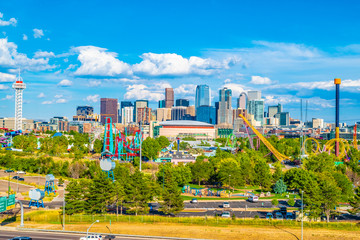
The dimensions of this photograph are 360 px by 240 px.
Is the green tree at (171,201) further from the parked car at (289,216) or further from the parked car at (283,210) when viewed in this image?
the parked car at (283,210)

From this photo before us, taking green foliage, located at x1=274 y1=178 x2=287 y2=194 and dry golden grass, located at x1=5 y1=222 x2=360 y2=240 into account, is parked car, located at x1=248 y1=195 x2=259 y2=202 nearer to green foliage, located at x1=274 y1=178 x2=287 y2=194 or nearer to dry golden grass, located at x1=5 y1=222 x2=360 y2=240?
green foliage, located at x1=274 y1=178 x2=287 y2=194

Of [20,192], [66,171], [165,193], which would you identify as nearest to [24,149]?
[66,171]

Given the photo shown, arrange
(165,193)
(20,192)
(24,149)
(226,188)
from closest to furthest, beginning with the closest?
(165,193) < (20,192) < (226,188) < (24,149)

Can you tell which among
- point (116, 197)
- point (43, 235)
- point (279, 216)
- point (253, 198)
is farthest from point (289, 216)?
point (43, 235)

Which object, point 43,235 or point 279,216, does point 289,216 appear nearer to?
point 279,216

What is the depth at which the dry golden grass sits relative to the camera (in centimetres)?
4834

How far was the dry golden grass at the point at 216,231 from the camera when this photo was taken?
1903 inches

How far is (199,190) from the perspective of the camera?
85562 millimetres

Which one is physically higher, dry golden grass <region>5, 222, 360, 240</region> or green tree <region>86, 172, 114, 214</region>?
green tree <region>86, 172, 114, 214</region>

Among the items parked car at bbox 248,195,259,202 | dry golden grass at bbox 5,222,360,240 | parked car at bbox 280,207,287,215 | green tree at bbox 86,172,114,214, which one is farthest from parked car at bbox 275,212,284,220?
green tree at bbox 86,172,114,214

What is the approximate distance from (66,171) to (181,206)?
54959mm

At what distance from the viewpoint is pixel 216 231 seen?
50.0 metres

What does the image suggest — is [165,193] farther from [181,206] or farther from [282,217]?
[282,217]

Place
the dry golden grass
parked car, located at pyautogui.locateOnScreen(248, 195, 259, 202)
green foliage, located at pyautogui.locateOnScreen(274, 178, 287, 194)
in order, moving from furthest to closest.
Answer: green foliage, located at pyautogui.locateOnScreen(274, 178, 287, 194) → parked car, located at pyautogui.locateOnScreen(248, 195, 259, 202) → the dry golden grass
